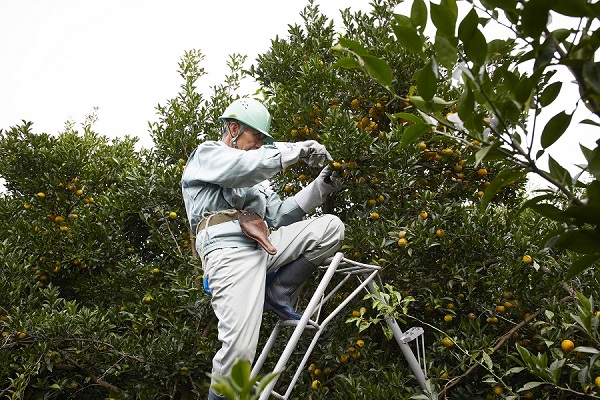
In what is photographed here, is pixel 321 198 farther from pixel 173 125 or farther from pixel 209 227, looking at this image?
pixel 173 125

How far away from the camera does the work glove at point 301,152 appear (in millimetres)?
2143

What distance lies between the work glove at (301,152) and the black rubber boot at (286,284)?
0.37m

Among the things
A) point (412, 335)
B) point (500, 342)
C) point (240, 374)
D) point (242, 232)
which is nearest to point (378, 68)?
point (240, 374)

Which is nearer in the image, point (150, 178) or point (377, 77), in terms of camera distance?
point (377, 77)

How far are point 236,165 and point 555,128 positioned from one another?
1.37 meters

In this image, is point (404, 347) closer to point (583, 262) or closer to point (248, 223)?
point (248, 223)

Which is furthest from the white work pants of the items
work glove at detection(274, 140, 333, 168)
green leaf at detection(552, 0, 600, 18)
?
green leaf at detection(552, 0, 600, 18)

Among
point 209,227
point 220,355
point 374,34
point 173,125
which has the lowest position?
point 220,355

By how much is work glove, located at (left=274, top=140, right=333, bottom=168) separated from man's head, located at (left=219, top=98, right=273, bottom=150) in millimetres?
167

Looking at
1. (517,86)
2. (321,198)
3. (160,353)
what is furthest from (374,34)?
(517,86)

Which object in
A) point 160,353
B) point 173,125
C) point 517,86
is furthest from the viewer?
point 173,125

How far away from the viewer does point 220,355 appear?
2.01 meters

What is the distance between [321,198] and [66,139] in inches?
133

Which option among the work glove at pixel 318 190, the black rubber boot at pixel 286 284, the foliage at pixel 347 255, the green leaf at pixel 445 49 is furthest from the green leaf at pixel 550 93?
the work glove at pixel 318 190
